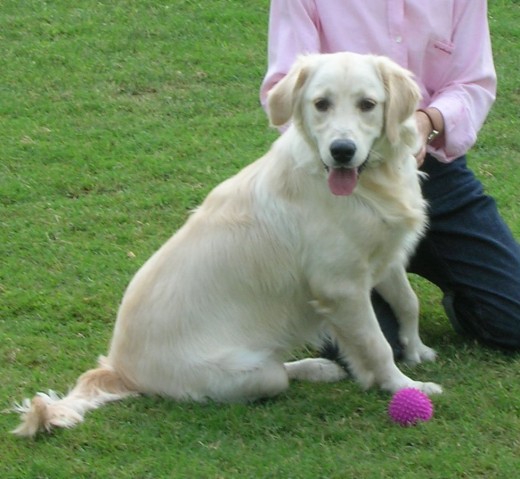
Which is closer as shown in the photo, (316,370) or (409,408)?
(409,408)

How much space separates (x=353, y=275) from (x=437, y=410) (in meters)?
0.60

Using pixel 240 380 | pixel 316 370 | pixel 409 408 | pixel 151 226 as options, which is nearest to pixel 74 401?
pixel 240 380

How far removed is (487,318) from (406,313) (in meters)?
0.36

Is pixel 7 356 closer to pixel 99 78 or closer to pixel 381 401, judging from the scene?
pixel 381 401

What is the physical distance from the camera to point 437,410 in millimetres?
4387

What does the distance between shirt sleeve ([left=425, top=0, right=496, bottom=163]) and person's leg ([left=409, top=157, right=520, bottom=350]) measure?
18 cm

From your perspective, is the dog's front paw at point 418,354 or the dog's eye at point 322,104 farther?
the dog's front paw at point 418,354

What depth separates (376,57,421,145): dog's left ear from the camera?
4145 millimetres

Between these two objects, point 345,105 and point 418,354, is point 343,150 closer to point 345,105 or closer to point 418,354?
point 345,105

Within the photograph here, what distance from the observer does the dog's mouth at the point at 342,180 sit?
4.21m

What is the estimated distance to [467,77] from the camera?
4.95 m

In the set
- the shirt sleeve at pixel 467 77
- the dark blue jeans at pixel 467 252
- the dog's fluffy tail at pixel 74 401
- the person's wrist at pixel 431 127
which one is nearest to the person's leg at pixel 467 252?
the dark blue jeans at pixel 467 252

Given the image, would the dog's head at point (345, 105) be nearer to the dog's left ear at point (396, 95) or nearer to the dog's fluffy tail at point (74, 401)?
the dog's left ear at point (396, 95)

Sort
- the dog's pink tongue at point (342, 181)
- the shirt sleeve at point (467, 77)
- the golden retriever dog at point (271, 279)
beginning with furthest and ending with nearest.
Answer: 1. the shirt sleeve at point (467, 77)
2. the golden retriever dog at point (271, 279)
3. the dog's pink tongue at point (342, 181)
